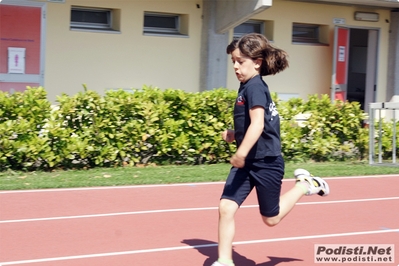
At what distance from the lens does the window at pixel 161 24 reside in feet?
46.2

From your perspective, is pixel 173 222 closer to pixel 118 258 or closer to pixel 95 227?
pixel 95 227

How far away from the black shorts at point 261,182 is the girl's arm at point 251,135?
345 millimetres

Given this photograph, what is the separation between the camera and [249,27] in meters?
15.5

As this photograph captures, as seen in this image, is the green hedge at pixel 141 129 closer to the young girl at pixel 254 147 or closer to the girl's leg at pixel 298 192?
the girl's leg at pixel 298 192

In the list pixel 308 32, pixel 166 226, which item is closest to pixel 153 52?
pixel 308 32

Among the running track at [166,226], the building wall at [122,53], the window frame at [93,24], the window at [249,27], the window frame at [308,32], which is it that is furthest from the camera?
the window frame at [308,32]

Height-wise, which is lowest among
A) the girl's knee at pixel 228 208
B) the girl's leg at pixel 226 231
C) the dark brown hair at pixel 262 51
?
the girl's leg at pixel 226 231

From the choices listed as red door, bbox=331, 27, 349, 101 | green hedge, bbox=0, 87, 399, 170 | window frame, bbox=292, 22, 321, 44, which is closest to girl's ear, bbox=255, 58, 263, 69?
green hedge, bbox=0, 87, 399, 170

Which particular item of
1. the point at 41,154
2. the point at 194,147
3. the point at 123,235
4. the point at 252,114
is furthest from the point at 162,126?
the point at 252,114

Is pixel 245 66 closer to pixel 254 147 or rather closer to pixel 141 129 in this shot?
pixel 254 147

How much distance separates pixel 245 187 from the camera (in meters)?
5.17

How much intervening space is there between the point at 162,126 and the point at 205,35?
12.5 feet

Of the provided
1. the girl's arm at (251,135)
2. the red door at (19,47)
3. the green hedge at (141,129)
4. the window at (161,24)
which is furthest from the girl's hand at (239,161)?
the window at (161,24)

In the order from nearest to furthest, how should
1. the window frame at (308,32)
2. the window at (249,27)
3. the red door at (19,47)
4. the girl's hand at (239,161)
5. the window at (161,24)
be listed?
the girl's hand at (239,161)
the red door at (19,47)
the window at (161,24)
the window at (249,27)
the window frame at (308,32)
